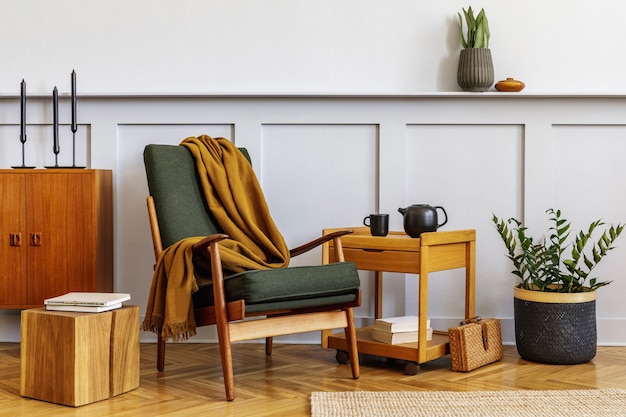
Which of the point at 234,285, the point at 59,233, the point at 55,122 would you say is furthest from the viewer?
the point at 55,122

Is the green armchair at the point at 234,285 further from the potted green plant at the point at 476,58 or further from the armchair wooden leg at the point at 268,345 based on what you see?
the potted green plant at the point at 476,58

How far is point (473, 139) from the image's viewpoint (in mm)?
3818

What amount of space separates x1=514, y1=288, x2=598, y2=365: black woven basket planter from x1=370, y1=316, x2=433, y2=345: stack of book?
458mm

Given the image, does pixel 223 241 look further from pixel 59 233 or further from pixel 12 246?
pixel 12 246

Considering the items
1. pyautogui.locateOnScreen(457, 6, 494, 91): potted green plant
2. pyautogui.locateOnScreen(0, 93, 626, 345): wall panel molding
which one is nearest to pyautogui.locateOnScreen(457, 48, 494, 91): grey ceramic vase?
pyautogui.locateOnScreen(457, 6, 494, 91): potted green plant

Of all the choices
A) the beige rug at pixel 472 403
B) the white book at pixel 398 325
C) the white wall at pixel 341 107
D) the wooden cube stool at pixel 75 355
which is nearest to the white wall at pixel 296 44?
the white wall at pixel 341 107

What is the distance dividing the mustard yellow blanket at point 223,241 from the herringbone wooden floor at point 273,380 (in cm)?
20

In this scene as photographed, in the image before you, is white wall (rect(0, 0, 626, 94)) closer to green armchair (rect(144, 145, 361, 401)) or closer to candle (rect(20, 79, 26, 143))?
candle (rect(20, 79, 26, 143))

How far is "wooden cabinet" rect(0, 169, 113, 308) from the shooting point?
3.48m

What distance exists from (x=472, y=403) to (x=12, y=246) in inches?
83.1

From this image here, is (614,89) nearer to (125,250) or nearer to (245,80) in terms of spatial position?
(245,80)

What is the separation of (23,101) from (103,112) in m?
0.36

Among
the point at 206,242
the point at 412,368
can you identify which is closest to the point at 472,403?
the point at 412,368

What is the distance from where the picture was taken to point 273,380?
3051 mm
